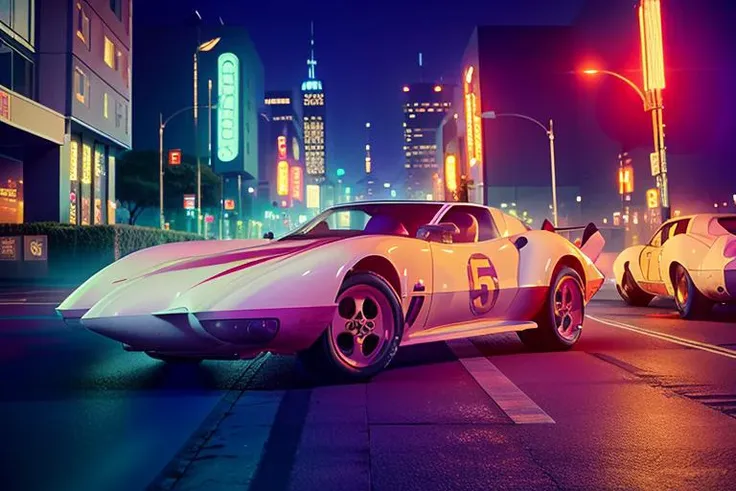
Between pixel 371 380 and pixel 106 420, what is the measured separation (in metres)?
1.97

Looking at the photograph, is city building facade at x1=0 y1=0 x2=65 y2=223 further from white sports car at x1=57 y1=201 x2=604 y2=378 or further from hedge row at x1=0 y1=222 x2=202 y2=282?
white sports car at x1=57 y1=201 x2=604 y2=378

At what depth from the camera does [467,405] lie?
14.3 ft

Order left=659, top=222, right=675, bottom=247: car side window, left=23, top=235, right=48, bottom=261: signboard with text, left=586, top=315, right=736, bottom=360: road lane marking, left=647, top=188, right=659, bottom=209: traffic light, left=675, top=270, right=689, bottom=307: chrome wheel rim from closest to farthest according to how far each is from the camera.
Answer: left=586, top=315, right=736, bottom=360: road lane marking
left=675, top=270, right=689, bottom=307: chrome wheel rim
left=659, top=222, right=675, bottom=247: car side window
left=23, top=235, right=48, bottom=261: signboard with text
left=647, top=188, right=659, bottom=209: traffic light

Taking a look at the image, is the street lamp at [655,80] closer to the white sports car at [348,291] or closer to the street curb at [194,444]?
the white sports car at [348,291]

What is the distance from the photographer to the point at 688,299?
30.9ft

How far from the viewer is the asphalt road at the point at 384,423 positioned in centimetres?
A: 298

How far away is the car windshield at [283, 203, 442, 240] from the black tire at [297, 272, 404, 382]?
1.07 m

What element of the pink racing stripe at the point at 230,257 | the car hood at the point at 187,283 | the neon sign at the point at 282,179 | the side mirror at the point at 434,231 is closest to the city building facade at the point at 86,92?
the pink racing stripe at the point at 230,257

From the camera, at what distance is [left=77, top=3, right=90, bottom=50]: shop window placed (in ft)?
115

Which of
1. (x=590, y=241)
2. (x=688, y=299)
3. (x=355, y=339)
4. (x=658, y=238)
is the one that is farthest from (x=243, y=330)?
(x=658, y=238)

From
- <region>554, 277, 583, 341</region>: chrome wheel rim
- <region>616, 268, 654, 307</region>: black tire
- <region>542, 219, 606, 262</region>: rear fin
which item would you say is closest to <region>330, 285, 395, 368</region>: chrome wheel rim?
<region>554, 277, 583, 341</region>: chrome wheel rim

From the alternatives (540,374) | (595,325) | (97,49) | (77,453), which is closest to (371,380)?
(540,374)

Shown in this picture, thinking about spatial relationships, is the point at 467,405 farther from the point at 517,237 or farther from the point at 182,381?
the point at 517,237

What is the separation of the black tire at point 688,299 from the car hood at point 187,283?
21.0 feet
